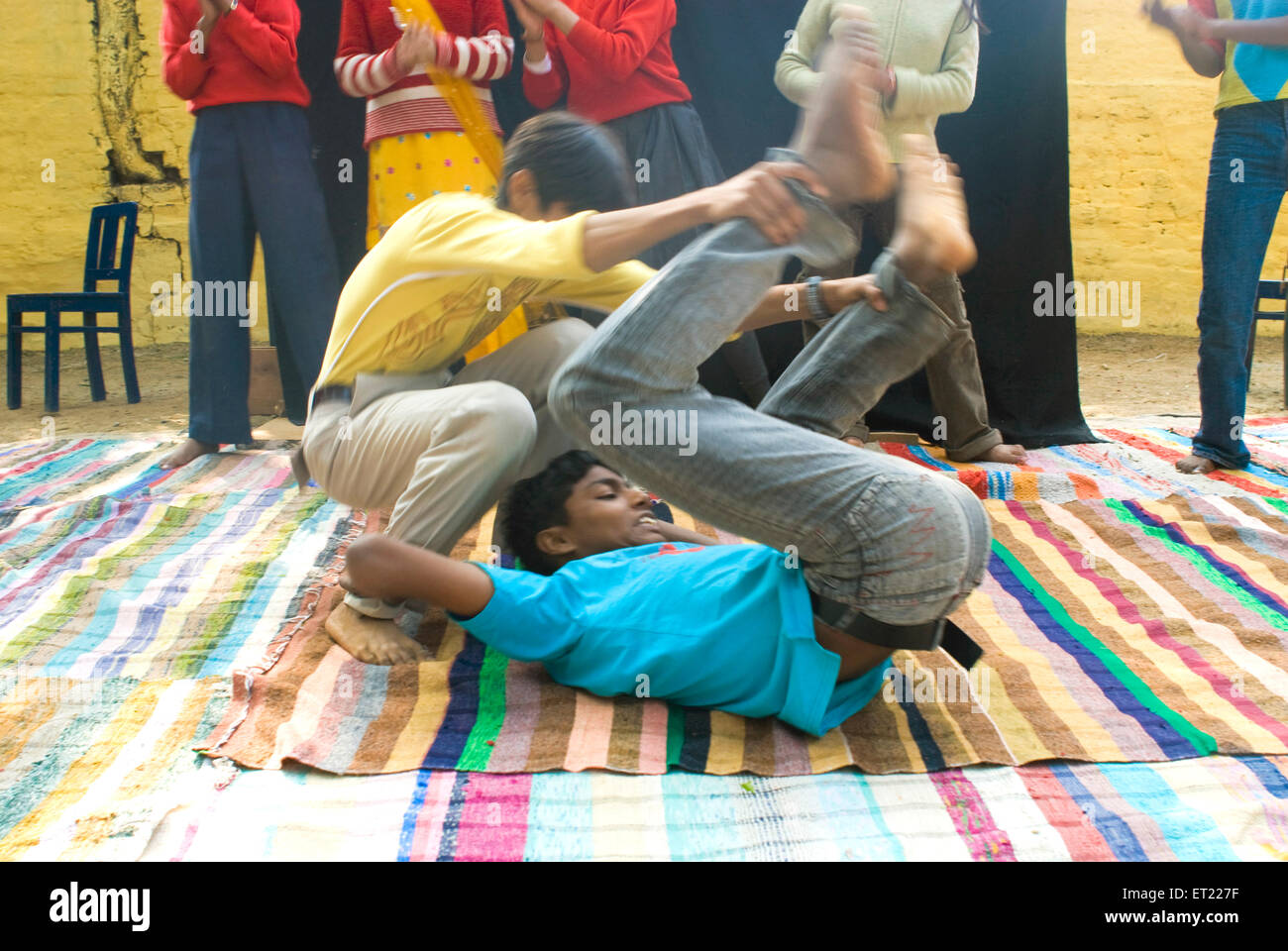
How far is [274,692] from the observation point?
1719 millimetres

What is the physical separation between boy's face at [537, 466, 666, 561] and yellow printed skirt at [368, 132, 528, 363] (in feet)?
5.00

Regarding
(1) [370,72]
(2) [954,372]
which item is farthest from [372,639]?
(2) [954,372]

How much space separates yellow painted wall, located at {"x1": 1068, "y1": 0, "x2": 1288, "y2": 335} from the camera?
757 cm

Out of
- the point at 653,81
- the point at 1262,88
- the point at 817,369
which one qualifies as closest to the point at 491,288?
the point at 817,369

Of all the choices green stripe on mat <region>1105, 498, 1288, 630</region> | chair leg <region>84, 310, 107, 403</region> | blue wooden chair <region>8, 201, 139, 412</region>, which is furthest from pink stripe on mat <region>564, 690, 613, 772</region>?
chair leg <region>84, 310, 107, 403</region>

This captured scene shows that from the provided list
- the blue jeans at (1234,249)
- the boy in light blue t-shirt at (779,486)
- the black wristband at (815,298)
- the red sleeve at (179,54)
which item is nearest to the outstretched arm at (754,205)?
the boy in light blue t-shirt at (779,486)

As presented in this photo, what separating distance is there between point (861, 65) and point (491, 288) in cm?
92

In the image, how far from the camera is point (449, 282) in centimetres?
193

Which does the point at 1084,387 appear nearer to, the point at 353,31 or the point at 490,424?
the point at 353,31

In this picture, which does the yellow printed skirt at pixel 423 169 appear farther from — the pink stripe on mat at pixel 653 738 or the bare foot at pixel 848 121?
the bare foot at pixel 848 121

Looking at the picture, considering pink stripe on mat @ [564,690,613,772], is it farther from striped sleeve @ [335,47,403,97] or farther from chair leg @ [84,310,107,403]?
chair leg @ [84,310,107,403]

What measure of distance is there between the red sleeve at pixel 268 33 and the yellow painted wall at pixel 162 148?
3.03 metres

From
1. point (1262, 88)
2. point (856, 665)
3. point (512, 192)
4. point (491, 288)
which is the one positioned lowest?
point (856, 665)

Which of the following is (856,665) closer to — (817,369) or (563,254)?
(817,369)
